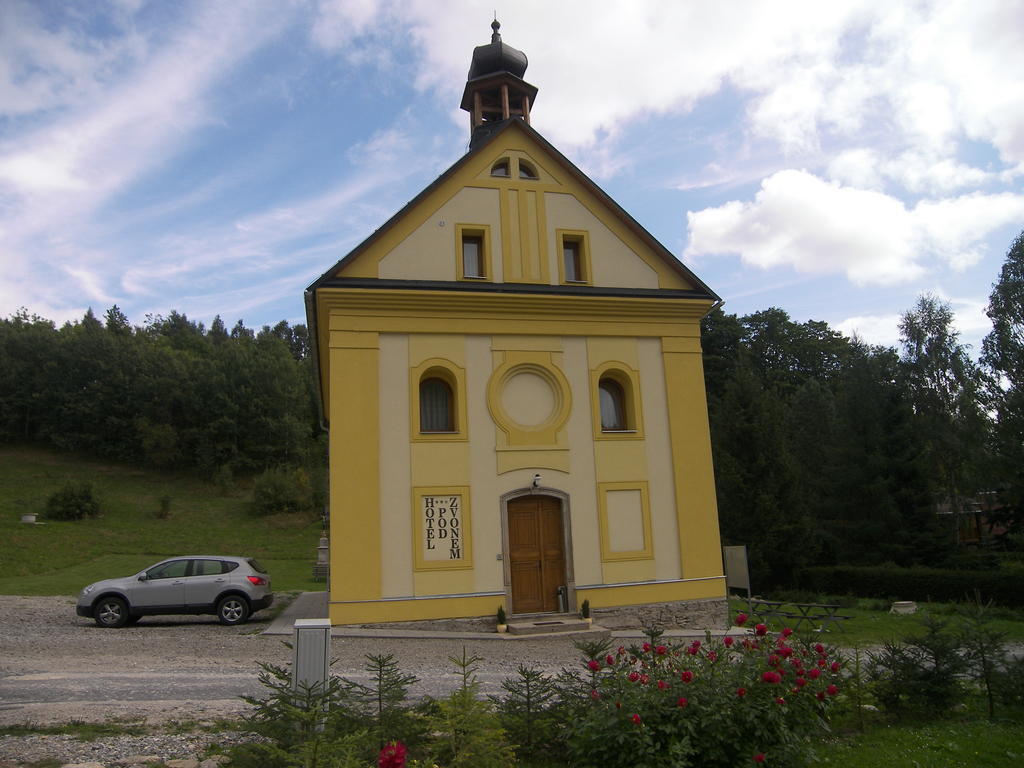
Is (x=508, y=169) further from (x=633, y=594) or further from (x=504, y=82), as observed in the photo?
(x=633, y=594)

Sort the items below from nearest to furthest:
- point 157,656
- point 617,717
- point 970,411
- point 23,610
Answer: point 617,717 < point 157,656 < point 23,610 < point 970,411

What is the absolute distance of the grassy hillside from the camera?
26391 mm

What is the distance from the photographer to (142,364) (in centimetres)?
6116

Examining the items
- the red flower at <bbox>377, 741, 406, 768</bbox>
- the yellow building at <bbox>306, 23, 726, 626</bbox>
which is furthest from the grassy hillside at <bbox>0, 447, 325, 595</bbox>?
the red flower at <bbox>377, 741, 406, 768</bbox>

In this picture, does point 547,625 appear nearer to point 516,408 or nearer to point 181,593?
point 516,408

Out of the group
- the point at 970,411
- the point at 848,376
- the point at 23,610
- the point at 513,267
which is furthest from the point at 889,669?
the point at 848,376

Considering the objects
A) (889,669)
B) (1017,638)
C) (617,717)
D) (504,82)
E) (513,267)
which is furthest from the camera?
(504,82)

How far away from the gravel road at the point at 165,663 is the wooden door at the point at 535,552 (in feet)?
4.44

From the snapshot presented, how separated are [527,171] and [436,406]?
5960mm

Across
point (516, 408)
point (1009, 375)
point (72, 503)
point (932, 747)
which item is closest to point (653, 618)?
point (516, 408)

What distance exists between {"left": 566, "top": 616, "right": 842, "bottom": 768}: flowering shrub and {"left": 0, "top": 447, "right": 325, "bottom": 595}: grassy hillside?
64.0ft

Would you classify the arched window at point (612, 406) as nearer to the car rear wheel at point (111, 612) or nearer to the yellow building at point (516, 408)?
the yellow building at point (516, 408)

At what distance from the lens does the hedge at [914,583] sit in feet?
70.0

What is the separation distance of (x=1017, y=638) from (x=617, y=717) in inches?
529
